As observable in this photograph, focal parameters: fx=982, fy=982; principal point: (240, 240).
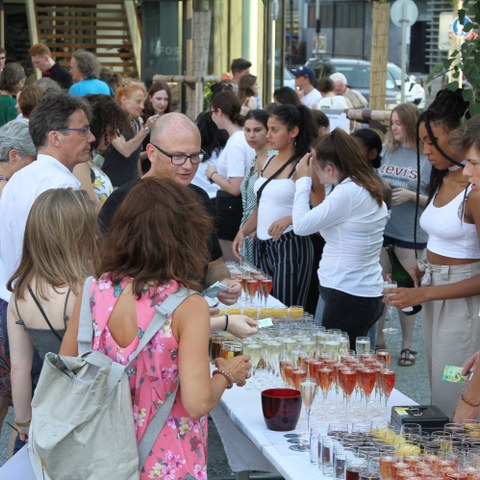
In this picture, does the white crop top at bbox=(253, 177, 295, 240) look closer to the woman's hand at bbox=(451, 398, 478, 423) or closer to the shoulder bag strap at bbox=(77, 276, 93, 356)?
the woman's hand at bbox=(451, 398, 478, 423)

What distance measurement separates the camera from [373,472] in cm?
250

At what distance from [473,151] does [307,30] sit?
37.9m

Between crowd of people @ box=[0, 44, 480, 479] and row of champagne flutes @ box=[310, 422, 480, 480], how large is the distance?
334 millimetres

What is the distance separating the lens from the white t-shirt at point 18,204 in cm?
427

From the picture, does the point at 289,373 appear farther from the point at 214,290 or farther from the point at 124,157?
the point at 124,157

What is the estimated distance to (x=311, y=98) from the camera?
12.5 m

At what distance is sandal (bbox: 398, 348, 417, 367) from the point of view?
6.70 m

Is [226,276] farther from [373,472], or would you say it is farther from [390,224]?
[390,224]

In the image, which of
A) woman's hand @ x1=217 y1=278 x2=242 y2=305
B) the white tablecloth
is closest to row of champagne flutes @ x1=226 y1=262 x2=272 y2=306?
woman's hand @ x1=217 y1=278 x2=242 y2=305

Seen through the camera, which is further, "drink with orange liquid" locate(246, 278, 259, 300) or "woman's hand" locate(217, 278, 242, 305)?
"drink with orange liquid" locate(246, 278, 259, 300)

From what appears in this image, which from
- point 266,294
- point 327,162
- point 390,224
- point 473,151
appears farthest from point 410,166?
point 473,151

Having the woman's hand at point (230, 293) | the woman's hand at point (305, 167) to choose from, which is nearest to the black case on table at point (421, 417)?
the woman's hand at point (230, 293)

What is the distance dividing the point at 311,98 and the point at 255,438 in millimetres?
9777

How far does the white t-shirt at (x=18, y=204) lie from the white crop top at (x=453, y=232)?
1.61 metres
